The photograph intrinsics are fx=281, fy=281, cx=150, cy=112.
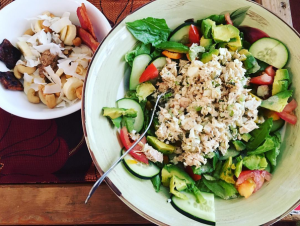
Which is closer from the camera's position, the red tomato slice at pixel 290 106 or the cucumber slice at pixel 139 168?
the cucumber slice at pixel 139 168

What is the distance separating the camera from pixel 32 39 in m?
1.67

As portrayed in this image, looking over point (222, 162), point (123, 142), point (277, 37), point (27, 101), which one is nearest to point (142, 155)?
point (123, 142)

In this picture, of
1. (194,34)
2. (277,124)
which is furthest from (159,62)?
(277,124)

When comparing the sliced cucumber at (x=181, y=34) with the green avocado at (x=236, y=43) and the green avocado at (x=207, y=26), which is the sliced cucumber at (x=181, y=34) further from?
the green avocado at (x=236, y=43)

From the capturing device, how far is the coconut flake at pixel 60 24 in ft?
5.49

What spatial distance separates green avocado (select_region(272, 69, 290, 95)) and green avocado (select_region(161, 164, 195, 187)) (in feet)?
2.05

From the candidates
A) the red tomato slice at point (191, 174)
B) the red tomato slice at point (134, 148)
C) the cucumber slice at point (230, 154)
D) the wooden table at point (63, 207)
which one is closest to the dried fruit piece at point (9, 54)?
the wooden table at point (63, 207)

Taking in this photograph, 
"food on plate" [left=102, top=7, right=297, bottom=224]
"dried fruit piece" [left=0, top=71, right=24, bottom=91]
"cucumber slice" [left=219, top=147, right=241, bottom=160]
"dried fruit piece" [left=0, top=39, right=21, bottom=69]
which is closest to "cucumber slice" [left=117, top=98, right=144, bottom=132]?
"food on plate" [left=102, top=7, right=297, bottom=224]

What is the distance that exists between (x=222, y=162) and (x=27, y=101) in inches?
45.1

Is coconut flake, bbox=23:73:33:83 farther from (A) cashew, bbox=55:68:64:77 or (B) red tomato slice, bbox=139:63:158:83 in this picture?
(B) red tomato slice, bbox=139:63:158:83

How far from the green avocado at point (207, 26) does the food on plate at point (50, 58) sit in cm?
60

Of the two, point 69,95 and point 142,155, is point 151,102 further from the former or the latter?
point 69,95

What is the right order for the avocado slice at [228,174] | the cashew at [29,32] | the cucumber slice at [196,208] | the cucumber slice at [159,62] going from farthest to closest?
the cashew at [29,32], the cucumber slice at [159,62], the avocado slice at [228,174], the cucumber slice at [196,208]

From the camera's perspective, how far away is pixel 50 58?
1.66 m
